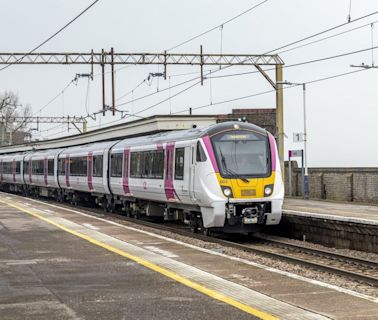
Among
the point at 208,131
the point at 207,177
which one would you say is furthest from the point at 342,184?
the point at 207,177

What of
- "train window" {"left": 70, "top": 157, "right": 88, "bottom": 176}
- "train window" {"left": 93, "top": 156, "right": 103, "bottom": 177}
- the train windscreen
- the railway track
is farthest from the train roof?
"train window" {"left": 70, "top": 157, "right": 88, "bottom": 176}

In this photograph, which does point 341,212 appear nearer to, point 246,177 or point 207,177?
point 246,177

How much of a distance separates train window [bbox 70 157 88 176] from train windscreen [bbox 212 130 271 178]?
1372cm

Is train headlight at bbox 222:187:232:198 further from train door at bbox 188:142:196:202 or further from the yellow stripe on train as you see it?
train door at bbox 188:142:196:202

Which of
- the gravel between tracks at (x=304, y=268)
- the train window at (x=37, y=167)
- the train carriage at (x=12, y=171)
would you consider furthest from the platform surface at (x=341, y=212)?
the train carriage at (x=12, y=171)

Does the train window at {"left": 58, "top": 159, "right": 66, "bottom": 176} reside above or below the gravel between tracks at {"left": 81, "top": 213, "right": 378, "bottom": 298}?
above

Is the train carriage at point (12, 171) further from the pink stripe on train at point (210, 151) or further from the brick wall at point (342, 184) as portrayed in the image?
the pink stripe on train at point (210, 151)

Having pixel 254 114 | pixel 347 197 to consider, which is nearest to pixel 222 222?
pixel 347 197

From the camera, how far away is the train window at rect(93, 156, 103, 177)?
25.5 meters

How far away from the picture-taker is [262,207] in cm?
1541

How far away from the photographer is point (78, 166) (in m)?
29.5

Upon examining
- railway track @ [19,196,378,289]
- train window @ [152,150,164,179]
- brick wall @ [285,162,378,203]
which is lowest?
railway track @ [19,196,378,289]

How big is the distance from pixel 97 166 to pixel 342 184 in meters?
12.9

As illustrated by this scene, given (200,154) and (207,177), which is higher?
(200,154)
